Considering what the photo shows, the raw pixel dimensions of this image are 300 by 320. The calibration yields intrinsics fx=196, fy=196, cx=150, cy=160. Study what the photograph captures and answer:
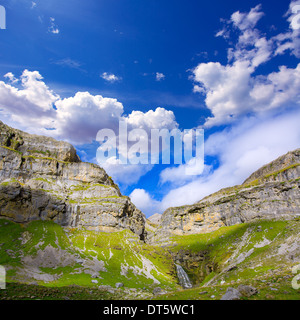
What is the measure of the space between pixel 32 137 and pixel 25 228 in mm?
105548

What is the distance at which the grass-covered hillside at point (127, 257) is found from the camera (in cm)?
5928

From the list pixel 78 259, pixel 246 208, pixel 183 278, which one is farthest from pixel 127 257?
pixel 246 208

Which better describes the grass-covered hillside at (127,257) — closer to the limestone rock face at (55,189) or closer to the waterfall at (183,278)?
the waterfall at (183,278)

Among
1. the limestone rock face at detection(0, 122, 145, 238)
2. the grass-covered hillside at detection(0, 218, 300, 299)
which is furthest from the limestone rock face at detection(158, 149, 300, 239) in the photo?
the limestone rock face at detection(0, 122, 145, 238)

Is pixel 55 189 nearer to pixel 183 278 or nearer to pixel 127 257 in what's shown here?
pixel 127 257

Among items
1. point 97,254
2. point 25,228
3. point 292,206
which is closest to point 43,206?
point 25,228

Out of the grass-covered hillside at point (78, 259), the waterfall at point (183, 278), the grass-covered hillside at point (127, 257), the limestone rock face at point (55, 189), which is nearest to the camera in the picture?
the grass-covered hillside at point (127, 257)

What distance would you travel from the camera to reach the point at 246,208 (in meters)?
138

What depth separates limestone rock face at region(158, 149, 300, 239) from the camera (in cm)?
12200

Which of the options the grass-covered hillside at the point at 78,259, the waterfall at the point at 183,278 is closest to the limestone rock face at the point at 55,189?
the grass-covered hillside at the point at 78,259

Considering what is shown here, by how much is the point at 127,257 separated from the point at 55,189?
260ft

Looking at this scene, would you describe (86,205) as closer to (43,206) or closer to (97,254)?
(43,206)

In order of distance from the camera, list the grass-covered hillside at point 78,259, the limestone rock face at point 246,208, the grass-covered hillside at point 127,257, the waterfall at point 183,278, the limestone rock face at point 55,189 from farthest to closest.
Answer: the limestone rock face at point 246,208, the limestone rock face at point 55,189, the waterfall at point 183,278, the grass-covered hillside at point 78,259, the grass-covered hillside at point 127,257

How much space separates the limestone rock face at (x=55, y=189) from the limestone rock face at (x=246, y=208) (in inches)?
1616
